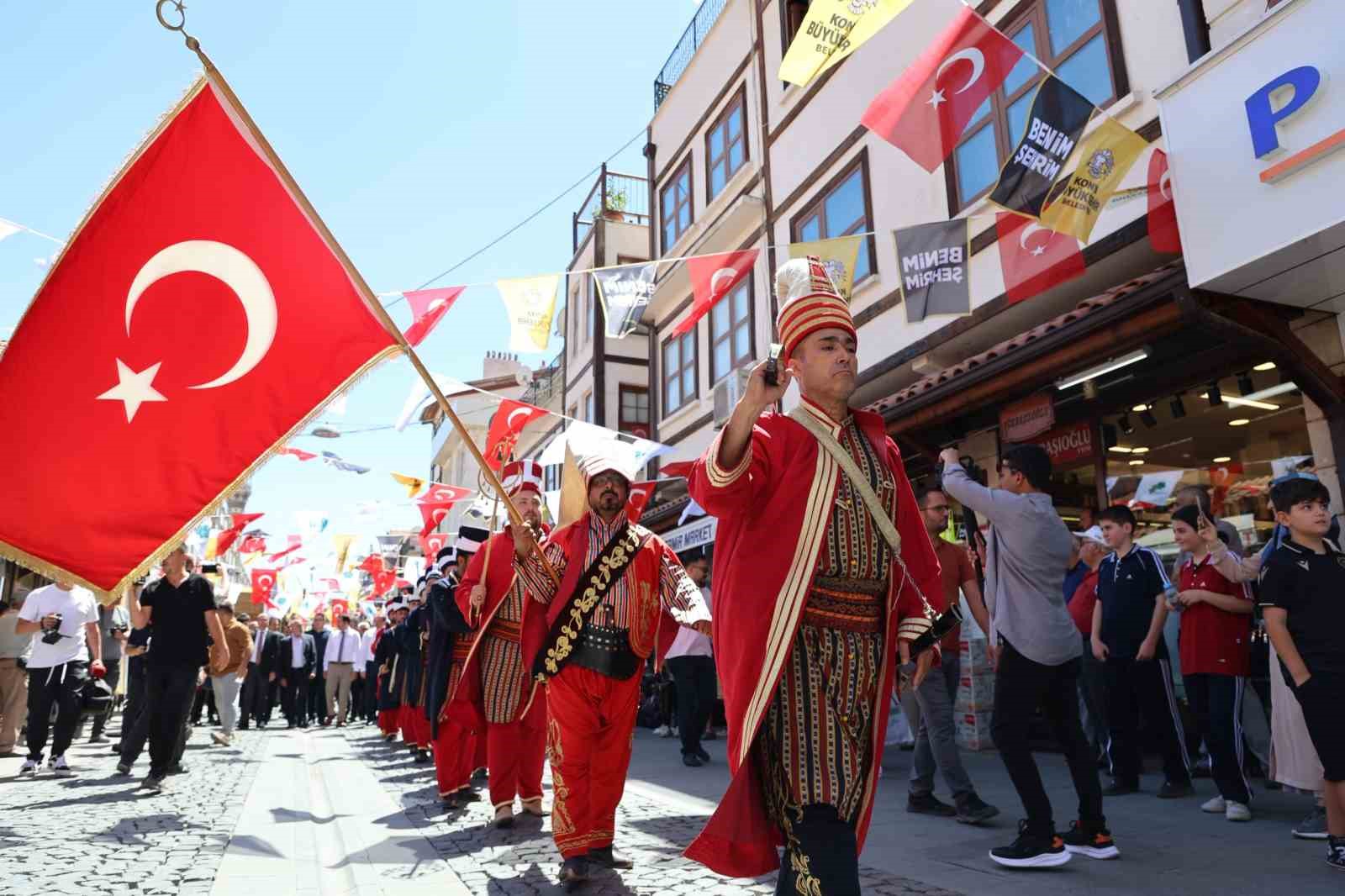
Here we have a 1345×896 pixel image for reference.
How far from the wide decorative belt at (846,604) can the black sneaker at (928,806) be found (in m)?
3.33

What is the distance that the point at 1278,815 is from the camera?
527cm

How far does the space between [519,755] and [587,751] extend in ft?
5.17

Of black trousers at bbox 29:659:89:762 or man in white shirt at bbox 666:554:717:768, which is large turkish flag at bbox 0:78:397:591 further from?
black trousers at bbox 29:659:89:762

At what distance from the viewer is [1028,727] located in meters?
4.37

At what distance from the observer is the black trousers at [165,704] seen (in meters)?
7.25

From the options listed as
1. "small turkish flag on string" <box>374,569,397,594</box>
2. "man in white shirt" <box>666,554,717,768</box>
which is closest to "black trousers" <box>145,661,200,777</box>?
"man in white shirt" <box>666,554,717,768</box>

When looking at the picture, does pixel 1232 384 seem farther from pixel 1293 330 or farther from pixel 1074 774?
pixel 1074 774

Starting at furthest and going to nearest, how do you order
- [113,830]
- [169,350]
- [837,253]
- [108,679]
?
[108,679], [837,253], [113,830], [169,350]

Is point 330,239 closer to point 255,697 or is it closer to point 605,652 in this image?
point 605,652

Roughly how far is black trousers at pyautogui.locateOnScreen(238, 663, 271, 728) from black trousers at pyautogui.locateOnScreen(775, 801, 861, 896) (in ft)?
55.4

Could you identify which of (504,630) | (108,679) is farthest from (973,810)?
(108,679)

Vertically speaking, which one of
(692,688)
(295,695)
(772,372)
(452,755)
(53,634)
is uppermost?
(772,372)

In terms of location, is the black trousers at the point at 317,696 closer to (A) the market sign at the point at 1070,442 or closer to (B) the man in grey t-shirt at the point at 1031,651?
(A) the market sign at the point at 1070,442

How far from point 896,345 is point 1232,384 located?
397 cm
